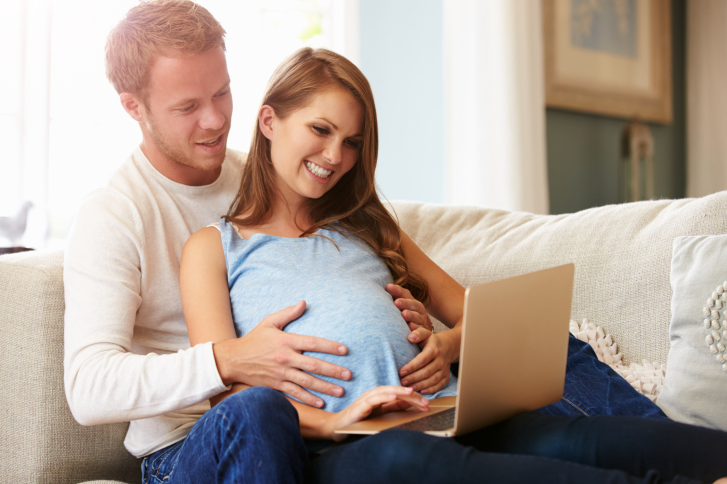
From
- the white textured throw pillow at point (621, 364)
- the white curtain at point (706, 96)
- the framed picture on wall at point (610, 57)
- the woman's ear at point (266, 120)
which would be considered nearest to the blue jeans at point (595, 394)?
the white textured throw pillow at point (621, 364)

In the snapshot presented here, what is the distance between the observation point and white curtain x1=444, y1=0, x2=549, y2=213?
2828 mm

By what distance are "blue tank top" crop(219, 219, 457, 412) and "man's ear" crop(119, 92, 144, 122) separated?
0.26 meters

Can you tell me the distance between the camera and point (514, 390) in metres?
0.89

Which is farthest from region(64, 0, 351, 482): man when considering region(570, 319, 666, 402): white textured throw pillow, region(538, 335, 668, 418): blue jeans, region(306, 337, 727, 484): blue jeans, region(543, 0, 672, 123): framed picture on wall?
region(543, 0, 672, 123): framed picture on wall

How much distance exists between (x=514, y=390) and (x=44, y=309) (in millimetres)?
802

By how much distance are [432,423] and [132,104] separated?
2.75ft

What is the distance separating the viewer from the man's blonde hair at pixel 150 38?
1.19 meters

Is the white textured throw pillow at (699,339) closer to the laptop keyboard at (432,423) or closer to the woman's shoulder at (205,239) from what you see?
the laptop keyboard at (432,423)

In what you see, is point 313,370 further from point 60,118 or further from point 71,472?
point 60,118

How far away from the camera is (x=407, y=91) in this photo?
115 inches

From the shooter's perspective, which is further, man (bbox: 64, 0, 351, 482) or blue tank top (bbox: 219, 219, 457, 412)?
blue tank top (bbox: 219, 219, 457, 412)

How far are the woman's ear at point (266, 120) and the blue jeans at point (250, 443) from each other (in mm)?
617

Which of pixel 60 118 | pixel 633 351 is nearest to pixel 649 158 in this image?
pixel 633 351

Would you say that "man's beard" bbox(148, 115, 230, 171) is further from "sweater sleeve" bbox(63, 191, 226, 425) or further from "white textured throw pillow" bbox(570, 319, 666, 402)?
"white textured throw pillow" bbox(570, 319, 666, 402)
